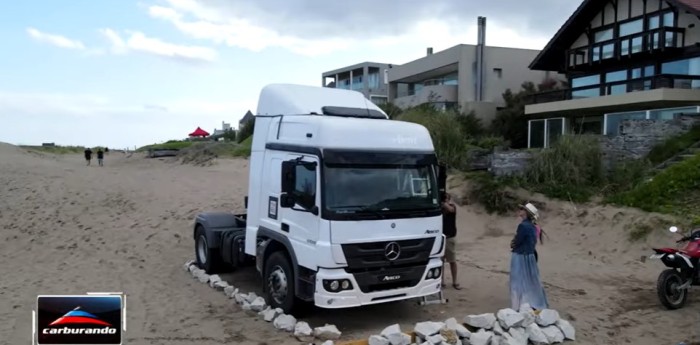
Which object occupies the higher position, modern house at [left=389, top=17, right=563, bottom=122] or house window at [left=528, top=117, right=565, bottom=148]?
modern house at [left=389, top=17, right=563, bottom=122]

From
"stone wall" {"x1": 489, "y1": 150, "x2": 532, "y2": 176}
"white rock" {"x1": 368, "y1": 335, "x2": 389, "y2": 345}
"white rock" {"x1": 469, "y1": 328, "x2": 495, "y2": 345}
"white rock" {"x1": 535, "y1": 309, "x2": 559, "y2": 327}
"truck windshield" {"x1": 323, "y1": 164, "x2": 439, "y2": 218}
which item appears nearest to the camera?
"white rock" {"x1": 368, "y1": 335, "x2": 389, "y2": 345}

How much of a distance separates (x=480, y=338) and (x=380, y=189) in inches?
92.7

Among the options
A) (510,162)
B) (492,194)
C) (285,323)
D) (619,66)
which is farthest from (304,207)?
(619,66)

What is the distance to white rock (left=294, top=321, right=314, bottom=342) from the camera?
7312 millimetres

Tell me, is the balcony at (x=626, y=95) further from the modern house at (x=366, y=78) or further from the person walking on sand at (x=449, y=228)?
the modern house at (x=366, y=78)

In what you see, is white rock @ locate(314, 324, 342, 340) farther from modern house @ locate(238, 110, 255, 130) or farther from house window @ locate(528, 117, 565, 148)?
modern house @ locate(238, 110, 255, 130)

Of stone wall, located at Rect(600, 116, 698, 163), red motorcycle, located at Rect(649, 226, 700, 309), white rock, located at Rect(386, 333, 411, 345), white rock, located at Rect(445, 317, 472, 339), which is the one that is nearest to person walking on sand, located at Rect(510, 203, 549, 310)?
white rock, located at Rect(445, 317, 472, 339)

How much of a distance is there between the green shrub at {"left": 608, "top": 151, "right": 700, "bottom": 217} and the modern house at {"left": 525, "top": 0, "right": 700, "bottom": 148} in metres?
7.13

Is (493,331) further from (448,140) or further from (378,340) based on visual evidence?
(448,140)

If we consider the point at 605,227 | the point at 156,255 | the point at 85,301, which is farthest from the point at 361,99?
the point at 605,227

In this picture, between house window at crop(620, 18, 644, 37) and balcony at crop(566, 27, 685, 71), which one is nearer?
balcony at crop(566, 27, 685, 71)

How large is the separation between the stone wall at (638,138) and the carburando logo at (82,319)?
605 inches

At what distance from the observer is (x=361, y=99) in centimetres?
995

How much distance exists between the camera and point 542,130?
30578 millimetres
